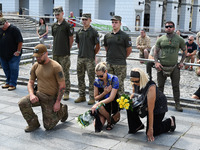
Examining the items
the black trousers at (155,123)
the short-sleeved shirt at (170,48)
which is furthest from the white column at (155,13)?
the black trousers at (155,123)

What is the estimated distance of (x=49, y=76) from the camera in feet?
17.4

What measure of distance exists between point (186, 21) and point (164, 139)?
41.6 meters

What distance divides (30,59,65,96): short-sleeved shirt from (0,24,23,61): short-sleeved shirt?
118 inches

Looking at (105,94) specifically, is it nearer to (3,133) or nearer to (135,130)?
(135,130)

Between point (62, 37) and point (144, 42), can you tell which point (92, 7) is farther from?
point (62, 37)

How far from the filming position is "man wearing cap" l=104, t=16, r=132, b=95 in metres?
6.67

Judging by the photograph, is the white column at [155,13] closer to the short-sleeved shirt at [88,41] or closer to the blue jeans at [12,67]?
the blue jeans at [12,67]

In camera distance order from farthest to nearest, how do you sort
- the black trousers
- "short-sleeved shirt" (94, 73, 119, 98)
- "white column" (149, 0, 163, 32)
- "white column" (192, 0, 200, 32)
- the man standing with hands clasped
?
"white column" (192, 0, 200, 32) → "white column" (149, 0, 163, 32) → the man standing with hands clasped → "short-sleeved shirt" (94, 73, 119, 98) → the black trousers

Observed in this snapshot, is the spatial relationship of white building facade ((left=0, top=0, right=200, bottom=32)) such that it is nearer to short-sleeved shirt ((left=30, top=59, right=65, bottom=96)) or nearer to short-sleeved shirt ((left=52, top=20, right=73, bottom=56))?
short-sleeved shirt ((left=52, top=20, right=73, bottom=56))

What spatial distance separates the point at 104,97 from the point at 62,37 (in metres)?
2.33

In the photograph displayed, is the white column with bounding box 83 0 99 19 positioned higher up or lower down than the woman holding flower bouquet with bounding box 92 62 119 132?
higher up

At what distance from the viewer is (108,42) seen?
6.79 m

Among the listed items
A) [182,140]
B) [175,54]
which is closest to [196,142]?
[182,140]

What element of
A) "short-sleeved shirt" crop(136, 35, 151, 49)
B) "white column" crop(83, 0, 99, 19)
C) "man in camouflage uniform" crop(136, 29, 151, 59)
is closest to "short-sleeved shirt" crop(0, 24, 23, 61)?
"man in camouflage uniform" crop(136, 29, 151, 59)
